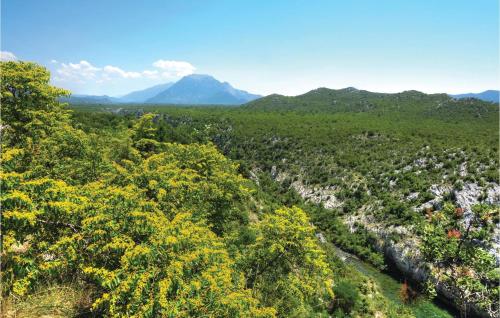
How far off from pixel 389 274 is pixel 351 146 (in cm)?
3349

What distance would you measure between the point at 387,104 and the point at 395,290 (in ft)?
350

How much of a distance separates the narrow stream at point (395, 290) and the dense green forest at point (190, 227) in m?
0.82

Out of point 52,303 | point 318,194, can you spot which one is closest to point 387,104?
point 318,194

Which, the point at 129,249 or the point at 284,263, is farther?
the point at 284,263

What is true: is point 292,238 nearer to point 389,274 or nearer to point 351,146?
point 389,274

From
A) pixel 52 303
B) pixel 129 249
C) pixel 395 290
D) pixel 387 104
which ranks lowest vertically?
pixel 395 290

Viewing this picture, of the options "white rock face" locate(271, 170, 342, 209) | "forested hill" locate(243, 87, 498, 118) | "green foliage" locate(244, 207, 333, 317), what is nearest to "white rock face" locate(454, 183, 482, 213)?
"white rock face" locate(271, 170, 342, 209)

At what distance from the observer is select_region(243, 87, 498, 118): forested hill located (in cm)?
9531

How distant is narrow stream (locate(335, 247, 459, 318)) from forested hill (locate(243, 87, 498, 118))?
73597 millimetres

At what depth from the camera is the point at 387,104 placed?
410 ft

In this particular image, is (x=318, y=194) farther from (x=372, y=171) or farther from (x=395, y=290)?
(x=395, y=290)

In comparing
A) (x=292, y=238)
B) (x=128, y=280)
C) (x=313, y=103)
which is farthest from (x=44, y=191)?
(x=313, y=103)

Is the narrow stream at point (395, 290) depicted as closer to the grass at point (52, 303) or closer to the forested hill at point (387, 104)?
the grass at point (52, 303)

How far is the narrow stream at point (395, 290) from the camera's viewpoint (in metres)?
28.8
